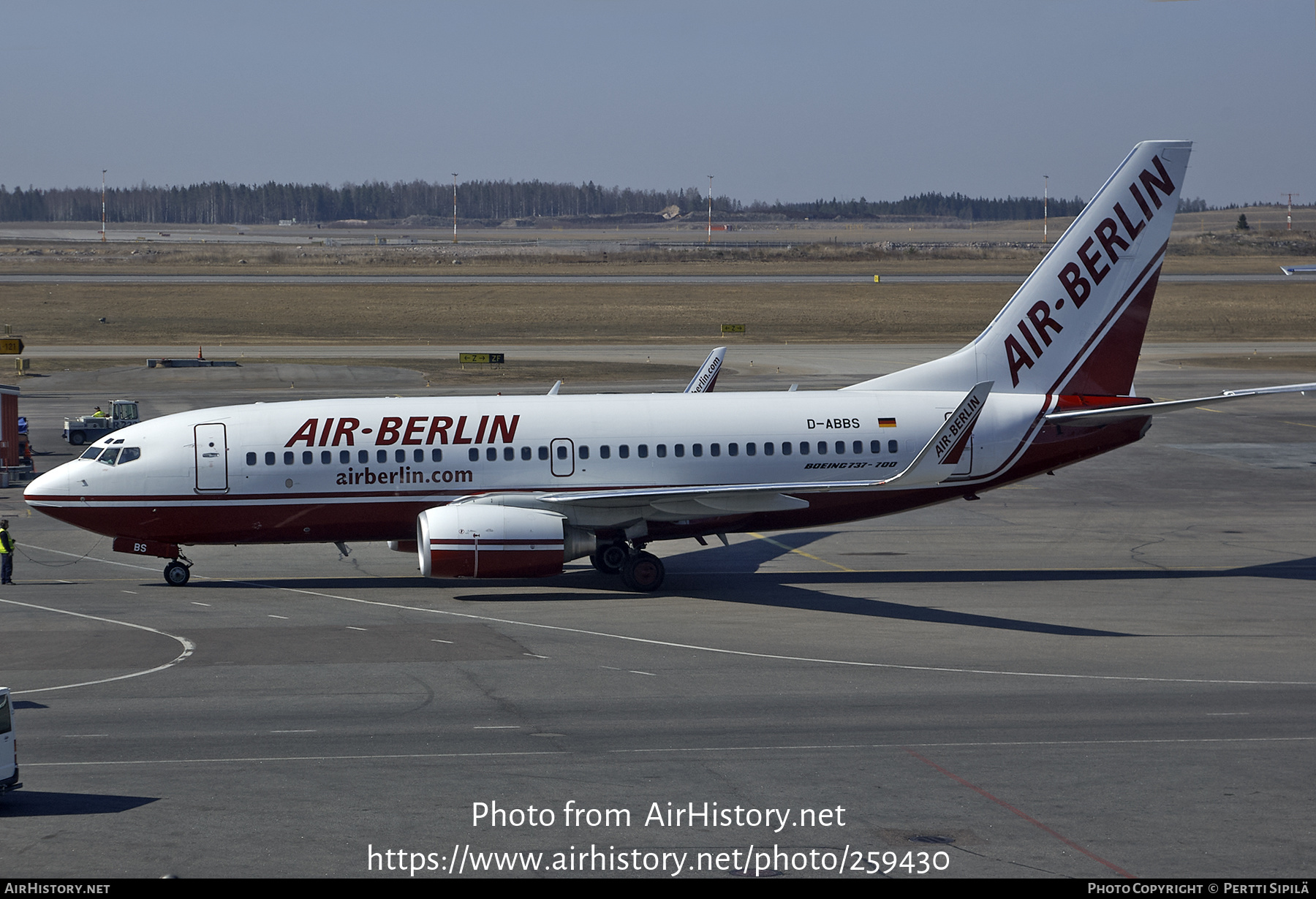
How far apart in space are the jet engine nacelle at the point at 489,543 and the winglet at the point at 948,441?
27.4 feet

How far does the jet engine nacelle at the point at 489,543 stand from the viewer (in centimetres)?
2986

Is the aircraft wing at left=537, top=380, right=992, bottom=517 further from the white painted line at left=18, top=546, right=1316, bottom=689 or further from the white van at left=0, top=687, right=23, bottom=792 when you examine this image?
the white van at left=0, top=687, right=23, bottom=792

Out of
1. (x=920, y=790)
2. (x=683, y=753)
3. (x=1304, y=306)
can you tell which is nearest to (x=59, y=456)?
(x=683, y=753)

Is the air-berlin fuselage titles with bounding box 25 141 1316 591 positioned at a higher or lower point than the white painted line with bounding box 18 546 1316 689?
higher

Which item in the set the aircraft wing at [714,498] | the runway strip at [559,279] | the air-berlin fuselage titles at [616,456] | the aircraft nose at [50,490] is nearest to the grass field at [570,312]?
the runway strip at [559,279]

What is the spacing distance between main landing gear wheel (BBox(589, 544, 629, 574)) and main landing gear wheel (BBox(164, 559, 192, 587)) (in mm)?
10694

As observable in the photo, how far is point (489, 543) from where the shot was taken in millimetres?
29984

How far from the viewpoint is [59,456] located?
171ft

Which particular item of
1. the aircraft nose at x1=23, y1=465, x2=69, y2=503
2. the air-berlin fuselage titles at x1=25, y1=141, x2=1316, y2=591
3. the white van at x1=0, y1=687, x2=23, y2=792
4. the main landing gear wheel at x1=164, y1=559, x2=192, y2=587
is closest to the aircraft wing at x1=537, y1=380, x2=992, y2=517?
the air-berlin fuselage titles at x1=25, y1=141, x2=1316, y2=591

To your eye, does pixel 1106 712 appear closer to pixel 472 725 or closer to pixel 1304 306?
pixel 472 725

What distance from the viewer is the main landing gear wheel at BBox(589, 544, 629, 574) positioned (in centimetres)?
3281

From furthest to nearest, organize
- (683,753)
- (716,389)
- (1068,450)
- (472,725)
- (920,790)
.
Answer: (716,389) < (1068,450) < (472,725) < (683,753) < (920,790)

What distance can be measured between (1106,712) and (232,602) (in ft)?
67.4

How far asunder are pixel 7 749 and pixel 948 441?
2020 cm
